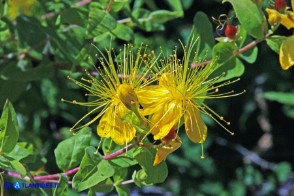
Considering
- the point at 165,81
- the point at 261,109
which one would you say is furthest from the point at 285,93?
the point at 165,81

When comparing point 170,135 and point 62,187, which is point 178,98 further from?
point 62,187

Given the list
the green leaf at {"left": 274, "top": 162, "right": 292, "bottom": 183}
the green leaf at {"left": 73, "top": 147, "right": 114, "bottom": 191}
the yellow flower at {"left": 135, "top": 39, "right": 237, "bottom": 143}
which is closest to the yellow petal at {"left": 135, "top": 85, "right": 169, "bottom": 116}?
the yellow flower at {"left": 135, "top": 39, "right": 237, "bottom": 143}

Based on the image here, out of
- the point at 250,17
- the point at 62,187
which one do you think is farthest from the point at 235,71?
the point at 62,187

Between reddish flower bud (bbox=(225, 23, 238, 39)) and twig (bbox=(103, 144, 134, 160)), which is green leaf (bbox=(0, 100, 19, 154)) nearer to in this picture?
twig (bbox=(103, 144, 134, 160))

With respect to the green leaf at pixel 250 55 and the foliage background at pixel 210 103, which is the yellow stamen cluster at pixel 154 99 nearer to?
the green leaf at pixel 250 55

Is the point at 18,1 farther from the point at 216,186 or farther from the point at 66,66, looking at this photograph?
the point at 216,186

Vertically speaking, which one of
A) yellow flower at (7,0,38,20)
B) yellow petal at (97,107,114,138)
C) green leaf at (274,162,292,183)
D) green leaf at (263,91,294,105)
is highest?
yellow flower at (7,0,38,20)

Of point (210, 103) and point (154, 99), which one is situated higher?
point (154, 99)
